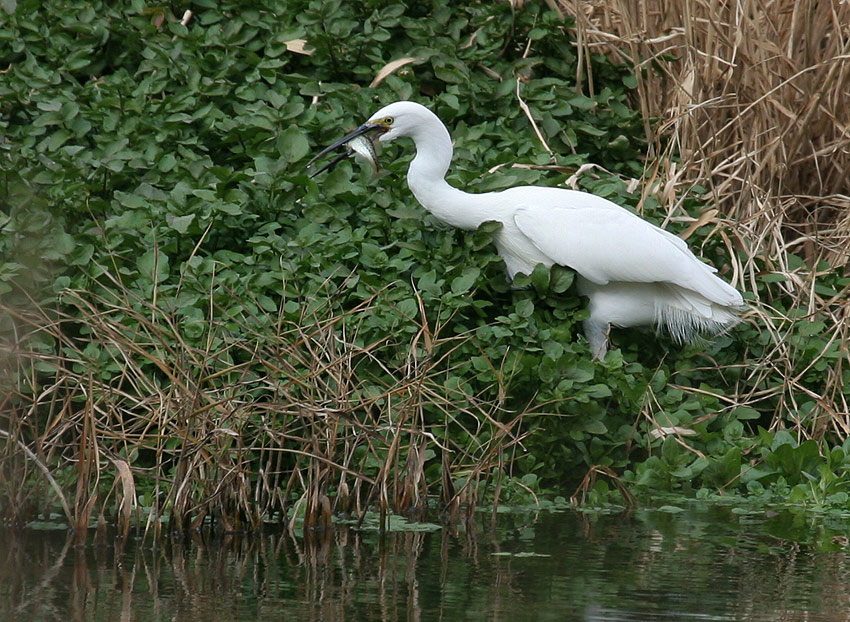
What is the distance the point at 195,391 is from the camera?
4289 millimetres

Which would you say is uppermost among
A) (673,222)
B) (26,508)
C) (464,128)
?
(464,128)

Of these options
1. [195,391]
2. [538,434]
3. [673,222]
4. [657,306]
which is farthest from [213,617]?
[673,222]

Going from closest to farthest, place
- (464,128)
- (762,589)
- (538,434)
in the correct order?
1. (762,589)
2. (538,434)
3. (464,128)

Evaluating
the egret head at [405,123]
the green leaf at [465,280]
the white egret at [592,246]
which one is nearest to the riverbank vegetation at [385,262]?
the green leaf at [465,280]

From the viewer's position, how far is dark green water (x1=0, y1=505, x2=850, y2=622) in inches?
138

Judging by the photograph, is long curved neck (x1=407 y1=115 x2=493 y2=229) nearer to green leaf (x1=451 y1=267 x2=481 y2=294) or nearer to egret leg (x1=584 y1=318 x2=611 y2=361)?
green leaf (x1=451 y1=267 x2=481 y2=294)

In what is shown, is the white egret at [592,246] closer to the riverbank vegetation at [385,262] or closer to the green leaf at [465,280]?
the riverbank vegetation at [385,262]

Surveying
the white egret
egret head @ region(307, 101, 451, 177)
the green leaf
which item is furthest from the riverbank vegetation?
egret head @ region(307, 101, 451, 177)

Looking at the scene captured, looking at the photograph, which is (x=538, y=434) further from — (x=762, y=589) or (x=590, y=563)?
(x=762, y=589)

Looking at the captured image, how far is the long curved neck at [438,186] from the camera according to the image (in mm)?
6086

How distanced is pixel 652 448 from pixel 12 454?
2650 millimetres

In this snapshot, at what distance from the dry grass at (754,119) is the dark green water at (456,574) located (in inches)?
91.5

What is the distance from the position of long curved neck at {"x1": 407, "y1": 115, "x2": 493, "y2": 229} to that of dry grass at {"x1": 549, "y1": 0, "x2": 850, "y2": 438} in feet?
3.94

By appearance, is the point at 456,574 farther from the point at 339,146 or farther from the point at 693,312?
the point at 339,146
